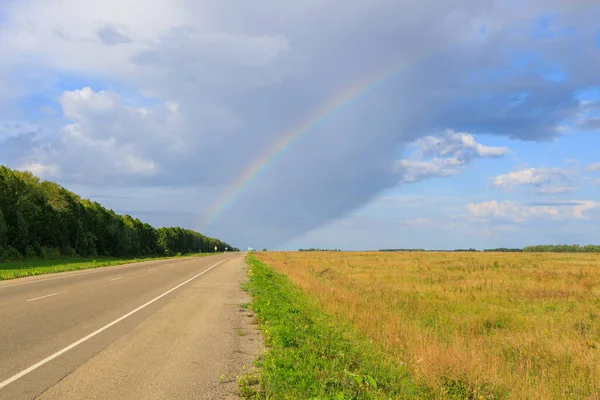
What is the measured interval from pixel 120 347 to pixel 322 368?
13.6 feet

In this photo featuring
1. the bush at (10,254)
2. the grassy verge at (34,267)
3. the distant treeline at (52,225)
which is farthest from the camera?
the distant treeline at (52,225)

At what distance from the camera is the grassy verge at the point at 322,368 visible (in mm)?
5965

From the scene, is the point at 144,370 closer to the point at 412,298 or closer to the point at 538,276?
the point at 412,298

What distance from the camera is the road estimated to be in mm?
6055

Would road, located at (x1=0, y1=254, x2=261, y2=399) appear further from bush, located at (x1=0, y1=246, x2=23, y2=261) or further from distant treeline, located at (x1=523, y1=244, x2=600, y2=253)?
distant treeline, located at (x1=523, y1=244, x2=600, y2=253)

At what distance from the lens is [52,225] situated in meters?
55.2

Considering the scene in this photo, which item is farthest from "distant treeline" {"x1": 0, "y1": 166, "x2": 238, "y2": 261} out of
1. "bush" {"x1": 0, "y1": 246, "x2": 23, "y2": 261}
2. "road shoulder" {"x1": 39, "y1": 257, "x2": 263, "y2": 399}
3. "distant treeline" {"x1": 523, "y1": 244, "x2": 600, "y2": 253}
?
"distant treeline" {"x1": 523, "y1": 244, "x2": 600, "y2": 253}

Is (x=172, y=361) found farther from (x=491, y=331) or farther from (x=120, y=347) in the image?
(x=491, y=331)

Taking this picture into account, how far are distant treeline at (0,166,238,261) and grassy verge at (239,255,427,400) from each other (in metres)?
42.9

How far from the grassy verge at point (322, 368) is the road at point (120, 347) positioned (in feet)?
1.52

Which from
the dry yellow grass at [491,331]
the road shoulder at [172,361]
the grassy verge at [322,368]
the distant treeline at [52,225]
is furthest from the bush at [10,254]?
the grassy verge at [322,368]

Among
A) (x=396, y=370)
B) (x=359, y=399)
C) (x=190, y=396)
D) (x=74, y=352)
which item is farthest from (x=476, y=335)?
(x=74, y=352)

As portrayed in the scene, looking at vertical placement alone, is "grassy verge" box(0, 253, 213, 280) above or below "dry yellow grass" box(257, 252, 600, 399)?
above

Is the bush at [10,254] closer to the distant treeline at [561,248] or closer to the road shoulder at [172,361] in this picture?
the road shoulder at [172,361]
